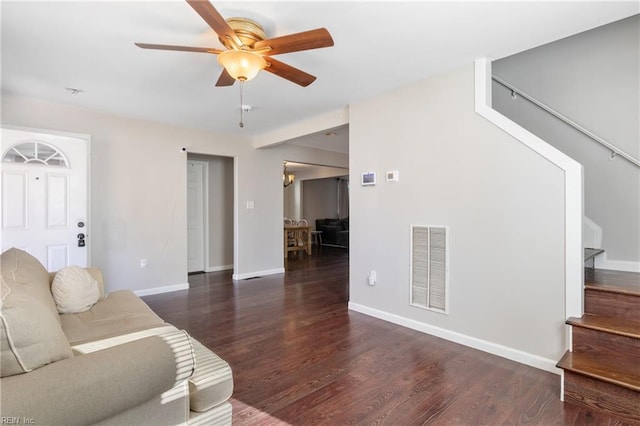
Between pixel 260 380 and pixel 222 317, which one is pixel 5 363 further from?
pixel 222 317

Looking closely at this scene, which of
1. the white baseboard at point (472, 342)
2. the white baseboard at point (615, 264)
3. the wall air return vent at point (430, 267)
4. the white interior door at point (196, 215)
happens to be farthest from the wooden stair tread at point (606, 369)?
the white interior door at point (196, 215)

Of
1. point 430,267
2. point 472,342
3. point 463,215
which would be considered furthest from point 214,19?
point 472,342

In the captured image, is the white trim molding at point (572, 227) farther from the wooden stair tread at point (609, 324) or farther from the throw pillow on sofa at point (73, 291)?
the throw pillow on sofa at point (73, 291)

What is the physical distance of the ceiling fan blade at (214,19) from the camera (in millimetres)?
1461

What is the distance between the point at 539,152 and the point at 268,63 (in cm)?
207

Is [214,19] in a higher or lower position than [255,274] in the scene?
higher

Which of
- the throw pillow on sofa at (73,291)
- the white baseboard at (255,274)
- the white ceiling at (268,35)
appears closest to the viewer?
the white ceiling at (268,35)

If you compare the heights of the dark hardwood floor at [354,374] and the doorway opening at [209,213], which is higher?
the doorway opening at [209,213]

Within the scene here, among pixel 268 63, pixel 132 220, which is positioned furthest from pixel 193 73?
pixel 132 220

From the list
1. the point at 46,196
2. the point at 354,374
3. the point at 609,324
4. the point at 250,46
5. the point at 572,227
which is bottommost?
the point at 354,374

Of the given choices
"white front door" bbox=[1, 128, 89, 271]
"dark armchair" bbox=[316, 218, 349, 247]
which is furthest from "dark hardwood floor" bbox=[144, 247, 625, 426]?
"dark armchair" bbox=[316, 218, 349, 247]

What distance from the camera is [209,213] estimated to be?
6.14 meters

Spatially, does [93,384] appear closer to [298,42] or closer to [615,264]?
[298,42]

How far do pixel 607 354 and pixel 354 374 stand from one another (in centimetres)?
162
